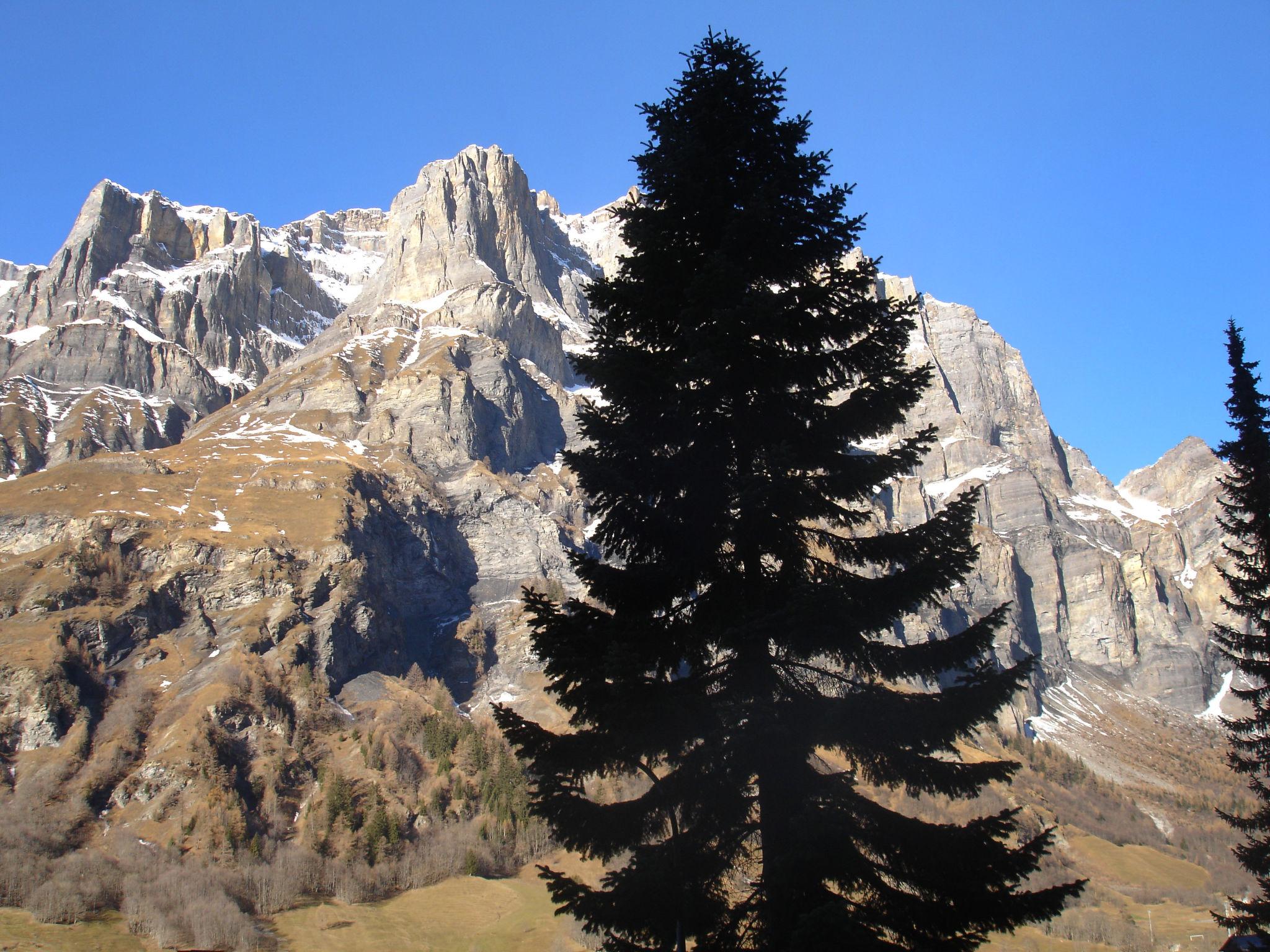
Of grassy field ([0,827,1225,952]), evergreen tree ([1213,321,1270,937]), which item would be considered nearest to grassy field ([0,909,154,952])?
grassy field ([0,827,1225,952])

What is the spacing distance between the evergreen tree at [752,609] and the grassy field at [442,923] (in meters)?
81.2

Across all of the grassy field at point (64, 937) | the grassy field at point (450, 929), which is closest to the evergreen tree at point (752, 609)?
the grassy field at point (450, 929)

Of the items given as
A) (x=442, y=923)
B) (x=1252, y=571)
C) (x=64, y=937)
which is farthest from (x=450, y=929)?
(x=1252, y=571)

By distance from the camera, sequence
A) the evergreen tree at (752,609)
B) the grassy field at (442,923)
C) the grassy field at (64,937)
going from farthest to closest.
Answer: the grassy field at (442,923) < the grassy field at (64,937) < the evergreen tree at (752,609)

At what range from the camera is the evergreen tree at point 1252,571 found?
24.0m

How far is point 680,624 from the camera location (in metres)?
12.2

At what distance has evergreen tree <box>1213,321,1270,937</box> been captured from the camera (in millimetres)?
24000

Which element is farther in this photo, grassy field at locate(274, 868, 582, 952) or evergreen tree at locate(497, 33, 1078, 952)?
grassy field at locate(274, 868, 582, 952)

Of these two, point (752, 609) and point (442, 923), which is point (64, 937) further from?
point (752, 609)

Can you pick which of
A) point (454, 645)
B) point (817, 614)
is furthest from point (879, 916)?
point (454, 645)

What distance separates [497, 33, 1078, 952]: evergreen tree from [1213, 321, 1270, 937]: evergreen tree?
1638cm

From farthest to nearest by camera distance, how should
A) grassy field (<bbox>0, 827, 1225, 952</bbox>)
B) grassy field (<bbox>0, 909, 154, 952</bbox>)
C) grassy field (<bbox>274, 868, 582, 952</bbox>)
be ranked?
grassy field (<bbox>274, 868, 582, 952</bbox>) < grassy field (<bbox>0, 827, 1225, 952</bbox>) < grassy field (<bbox>0, 909, 154, 952</bbox>)

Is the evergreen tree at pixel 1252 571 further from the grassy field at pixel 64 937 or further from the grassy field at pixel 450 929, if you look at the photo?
the grassy field at pixel 64 937

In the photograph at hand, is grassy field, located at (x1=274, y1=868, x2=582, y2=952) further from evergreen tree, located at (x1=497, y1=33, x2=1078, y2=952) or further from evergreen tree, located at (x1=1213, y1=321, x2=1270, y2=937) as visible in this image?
evergreen tree, located at (x1=497, y1=33, x2=1078, y2=952)
